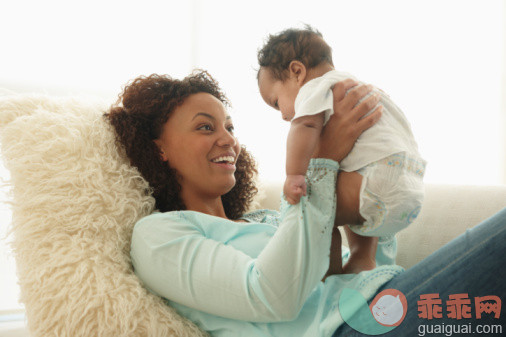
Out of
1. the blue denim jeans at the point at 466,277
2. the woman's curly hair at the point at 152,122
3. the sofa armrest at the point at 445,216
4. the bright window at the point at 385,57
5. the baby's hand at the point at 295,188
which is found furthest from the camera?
the bright window at the point at 385,57

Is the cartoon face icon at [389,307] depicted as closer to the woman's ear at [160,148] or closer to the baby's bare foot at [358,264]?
the baby's bare foot at [358,264]

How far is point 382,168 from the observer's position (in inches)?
38.6

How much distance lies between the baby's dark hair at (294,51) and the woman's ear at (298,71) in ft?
0.05

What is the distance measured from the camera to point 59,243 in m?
1.07

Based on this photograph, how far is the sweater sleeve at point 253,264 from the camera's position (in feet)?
3.00

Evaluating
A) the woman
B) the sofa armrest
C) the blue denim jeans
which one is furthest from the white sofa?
the blue denim jeans

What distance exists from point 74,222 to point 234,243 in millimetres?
449

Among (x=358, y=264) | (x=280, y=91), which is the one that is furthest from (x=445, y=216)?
(x=280, y=91)

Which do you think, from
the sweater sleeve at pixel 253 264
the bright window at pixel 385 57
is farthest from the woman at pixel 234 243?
the bright window at pixel 385 57

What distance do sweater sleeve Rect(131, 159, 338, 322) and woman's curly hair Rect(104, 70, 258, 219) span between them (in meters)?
0.28

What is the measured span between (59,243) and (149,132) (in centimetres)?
49

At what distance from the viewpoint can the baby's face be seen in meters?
1.21

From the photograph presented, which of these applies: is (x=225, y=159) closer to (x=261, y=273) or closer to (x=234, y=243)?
(x=234, y=243)

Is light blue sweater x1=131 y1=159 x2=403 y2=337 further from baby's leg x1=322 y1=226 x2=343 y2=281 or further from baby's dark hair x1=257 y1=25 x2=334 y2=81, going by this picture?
baby's dark hair x1=257 y1=25 x2=334 y2=81
